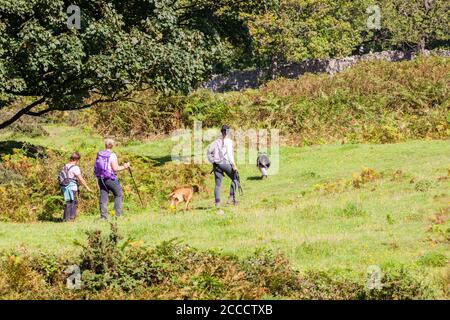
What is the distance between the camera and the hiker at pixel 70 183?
74.9 ft

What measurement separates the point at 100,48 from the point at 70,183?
7.84 metres

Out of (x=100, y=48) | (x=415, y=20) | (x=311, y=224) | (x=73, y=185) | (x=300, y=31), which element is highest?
(x=415, y=20)

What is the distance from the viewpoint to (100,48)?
29203 millimetres

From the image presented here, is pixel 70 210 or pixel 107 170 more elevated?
pixel 107 170

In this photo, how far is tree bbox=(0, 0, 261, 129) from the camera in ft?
89.5

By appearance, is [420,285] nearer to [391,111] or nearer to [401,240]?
[401,240]

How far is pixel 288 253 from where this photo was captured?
1800 cm

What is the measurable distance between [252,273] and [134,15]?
55.7ft

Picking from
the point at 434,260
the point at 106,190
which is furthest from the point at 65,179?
the point at 434,260

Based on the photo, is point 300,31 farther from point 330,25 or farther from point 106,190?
point 106,190

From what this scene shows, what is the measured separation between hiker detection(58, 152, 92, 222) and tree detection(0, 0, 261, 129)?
17.7 ft

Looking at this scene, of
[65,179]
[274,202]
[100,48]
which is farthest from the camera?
[100,48]

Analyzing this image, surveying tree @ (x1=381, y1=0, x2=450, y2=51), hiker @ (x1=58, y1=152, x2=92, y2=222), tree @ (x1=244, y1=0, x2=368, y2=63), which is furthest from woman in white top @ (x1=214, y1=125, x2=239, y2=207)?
tree @ (x1=381, y1=0, x2=450, y2=51)
